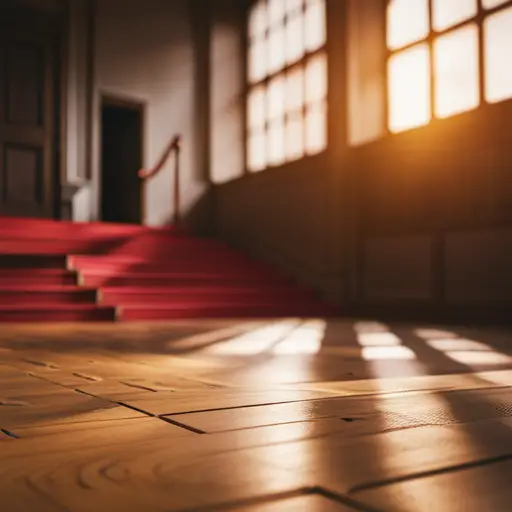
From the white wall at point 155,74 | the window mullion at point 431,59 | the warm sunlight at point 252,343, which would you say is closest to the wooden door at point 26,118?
the white wall at point 155,74

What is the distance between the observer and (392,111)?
18.7 feet

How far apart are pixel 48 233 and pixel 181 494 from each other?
5608 millimetres

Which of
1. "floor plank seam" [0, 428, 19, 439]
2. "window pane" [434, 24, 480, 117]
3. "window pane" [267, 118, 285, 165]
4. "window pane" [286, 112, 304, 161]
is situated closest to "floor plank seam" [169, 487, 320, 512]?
"floor plank seam" [0, 428, 19, 439]

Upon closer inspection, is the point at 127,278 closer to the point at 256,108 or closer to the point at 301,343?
the point at 301,343

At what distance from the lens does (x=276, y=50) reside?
7.29 metres

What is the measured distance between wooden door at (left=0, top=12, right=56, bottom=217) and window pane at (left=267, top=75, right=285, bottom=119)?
2.24 metres

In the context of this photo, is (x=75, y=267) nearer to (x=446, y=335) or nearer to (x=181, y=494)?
(x=446, y=335)

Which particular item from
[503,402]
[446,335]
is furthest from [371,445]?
[446,335]

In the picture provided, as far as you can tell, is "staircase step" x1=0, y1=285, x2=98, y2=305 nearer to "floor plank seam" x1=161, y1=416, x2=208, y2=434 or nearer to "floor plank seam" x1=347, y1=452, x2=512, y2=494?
"floor plank seam" x1=161, y1=416, x2=208, y2=434

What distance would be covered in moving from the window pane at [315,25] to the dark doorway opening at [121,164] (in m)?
2.22

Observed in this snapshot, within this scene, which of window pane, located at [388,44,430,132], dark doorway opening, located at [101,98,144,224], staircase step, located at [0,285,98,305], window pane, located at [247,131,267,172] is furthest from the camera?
dark doorway opening, located at [101,98,144,224]

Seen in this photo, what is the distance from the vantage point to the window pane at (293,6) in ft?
22.6

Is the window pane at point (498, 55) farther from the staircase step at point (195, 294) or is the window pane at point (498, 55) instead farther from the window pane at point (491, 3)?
the staircase step at point (195, 294)

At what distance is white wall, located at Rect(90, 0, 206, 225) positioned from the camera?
7.29m
